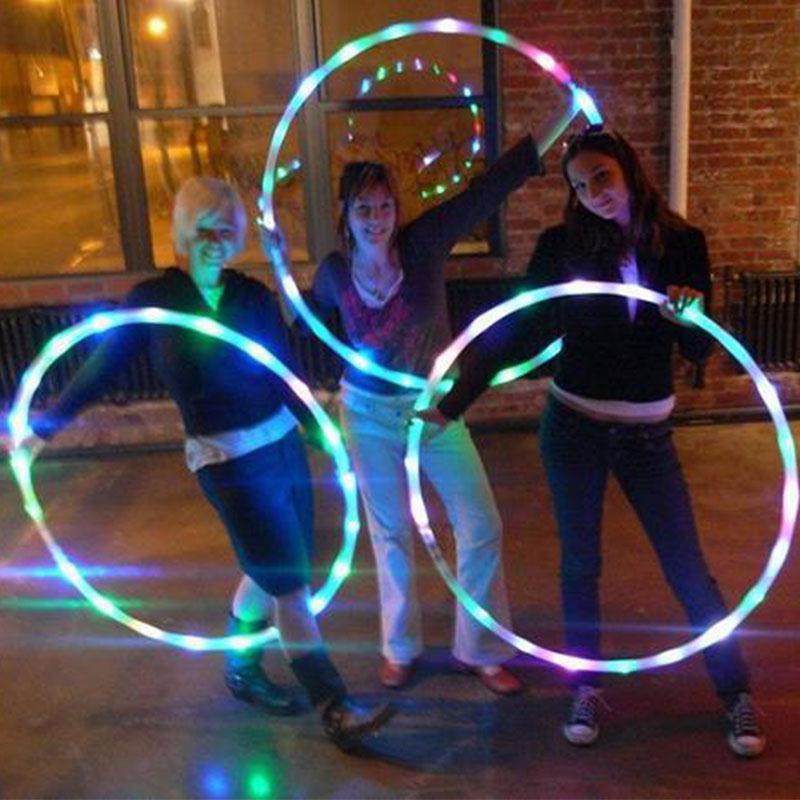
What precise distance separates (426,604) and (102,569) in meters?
1.52

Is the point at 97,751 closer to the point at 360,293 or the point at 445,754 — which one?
the point at 445,754

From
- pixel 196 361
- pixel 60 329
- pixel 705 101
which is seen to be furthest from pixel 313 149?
pixel 196 361

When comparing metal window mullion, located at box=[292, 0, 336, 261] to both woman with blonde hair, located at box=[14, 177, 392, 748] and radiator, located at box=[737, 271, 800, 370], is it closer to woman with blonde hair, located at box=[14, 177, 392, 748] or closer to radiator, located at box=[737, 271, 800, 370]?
radiator, located at box=[737, 271, 800, 370]

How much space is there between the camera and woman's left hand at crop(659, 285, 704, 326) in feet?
8.54

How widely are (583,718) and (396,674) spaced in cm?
68

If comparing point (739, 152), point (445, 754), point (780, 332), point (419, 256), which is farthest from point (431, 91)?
point (445, 754)

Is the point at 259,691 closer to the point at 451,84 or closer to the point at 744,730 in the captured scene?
the point at 744,730

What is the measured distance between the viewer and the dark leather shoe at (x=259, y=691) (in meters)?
3.29

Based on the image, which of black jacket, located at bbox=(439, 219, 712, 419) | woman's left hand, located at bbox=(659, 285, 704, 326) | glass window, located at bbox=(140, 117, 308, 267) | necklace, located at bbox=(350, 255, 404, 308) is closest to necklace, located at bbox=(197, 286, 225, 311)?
necklace, located at bbox=(350, 255, 404, 308)

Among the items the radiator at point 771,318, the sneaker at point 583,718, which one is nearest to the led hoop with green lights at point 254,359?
the sneaker at point 583,718

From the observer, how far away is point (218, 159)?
5.99 meters

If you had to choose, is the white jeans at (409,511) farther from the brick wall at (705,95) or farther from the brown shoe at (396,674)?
the brick wall at (705,95)

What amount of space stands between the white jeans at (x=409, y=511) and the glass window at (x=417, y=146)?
301 cm

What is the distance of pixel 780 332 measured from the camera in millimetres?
6059
